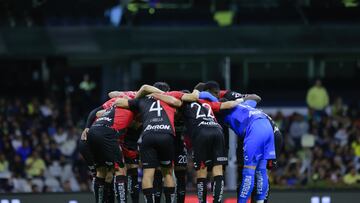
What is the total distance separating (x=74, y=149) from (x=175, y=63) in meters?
5.14

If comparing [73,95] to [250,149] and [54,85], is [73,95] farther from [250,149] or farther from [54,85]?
[250,149]

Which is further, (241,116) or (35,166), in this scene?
(35,166)

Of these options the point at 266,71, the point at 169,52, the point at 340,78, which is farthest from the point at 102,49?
the point at 340,78

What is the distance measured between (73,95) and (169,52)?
10.4ft

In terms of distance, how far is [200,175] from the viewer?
14711 mm

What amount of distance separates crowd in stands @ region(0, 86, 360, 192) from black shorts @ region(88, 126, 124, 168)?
8071mm

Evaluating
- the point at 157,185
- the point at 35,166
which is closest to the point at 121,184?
the point at 157,185

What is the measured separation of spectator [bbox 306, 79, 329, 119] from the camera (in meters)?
25.9

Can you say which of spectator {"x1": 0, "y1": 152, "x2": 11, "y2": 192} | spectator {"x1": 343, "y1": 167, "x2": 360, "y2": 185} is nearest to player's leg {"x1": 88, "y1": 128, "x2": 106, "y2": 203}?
spectator {"x1": 0, "y1": 152, "x2": 11, "y2": 192}

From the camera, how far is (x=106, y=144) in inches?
589

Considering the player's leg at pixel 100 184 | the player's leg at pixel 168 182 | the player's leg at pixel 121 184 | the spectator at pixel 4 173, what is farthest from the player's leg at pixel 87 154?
the spectator at pixel 4 173

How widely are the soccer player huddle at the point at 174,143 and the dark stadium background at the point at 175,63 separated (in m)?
8.09

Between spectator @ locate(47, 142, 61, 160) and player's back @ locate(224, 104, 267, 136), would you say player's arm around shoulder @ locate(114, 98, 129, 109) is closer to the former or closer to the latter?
player's back @ locate(224, 104, 267, 136)

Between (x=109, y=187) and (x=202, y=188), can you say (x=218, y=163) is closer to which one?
(x=202, y=188)
